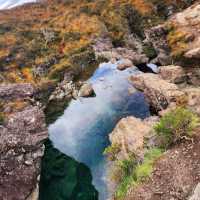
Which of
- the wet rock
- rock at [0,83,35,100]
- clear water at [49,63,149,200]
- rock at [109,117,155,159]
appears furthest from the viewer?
the wet rock

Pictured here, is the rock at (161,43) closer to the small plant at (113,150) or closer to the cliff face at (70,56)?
the cliff face at (70,56)

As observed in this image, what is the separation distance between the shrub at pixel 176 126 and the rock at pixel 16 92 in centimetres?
3521

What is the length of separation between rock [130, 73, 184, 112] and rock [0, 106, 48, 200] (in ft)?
42.8

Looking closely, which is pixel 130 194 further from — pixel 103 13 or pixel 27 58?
pixel 103 13

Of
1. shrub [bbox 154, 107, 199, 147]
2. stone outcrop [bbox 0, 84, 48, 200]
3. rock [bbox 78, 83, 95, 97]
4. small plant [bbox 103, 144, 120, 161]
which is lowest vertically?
rock [bbox 78, 83, 95, 97]

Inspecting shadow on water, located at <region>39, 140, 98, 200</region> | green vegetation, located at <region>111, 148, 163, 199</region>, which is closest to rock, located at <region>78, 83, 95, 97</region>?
shadow on water, located at <region>39, 140, 98, 200</region>

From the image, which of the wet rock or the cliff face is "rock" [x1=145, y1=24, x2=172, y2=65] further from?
the wet rock

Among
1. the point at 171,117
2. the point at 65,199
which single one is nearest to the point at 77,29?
the point at 65,199

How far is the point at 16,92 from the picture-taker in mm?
51125

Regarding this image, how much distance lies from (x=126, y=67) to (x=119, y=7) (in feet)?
102

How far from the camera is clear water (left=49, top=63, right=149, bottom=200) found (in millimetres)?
36312

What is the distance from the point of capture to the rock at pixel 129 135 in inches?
1079

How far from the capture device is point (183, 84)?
132 ft

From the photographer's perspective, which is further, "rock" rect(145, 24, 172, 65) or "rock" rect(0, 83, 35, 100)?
"rock" rect(145, 24, 172, 65)
